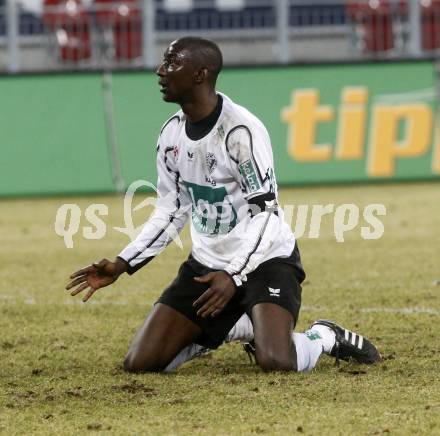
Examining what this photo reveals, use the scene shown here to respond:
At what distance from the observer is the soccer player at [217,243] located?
18.9 ft

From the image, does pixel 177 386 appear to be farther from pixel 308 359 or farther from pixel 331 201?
pixel 331 201

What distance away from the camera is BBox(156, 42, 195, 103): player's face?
230 inches

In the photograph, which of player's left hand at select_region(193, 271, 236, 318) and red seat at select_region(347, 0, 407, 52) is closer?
player's left hand at select_region(193, 271, 236, 318)

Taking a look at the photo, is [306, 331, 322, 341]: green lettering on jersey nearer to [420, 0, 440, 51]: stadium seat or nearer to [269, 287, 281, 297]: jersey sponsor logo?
[269, 287, 281, 297]: jersey sponsor logo

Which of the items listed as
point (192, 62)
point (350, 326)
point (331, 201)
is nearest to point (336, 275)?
point (350, 326)

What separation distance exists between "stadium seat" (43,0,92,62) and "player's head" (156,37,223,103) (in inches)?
539

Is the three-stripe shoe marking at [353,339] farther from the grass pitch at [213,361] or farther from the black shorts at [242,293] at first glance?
the black shorts at [242,293]

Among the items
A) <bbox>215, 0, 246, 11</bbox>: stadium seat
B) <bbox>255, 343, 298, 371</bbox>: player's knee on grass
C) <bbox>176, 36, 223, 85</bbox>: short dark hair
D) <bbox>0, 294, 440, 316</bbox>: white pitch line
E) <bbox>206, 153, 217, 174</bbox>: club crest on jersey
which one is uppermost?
<bbox>215, 0, 246, 11</bbox>: stadium seat

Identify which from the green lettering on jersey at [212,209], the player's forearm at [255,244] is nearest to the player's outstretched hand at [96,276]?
the green lettering on jersey at [212,209]

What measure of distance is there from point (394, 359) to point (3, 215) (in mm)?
9155

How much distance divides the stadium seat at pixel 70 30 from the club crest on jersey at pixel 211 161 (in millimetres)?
13656

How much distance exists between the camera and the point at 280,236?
6086 millimetres

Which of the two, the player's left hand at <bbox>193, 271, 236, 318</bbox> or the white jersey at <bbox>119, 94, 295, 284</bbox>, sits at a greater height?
the white jersey at <bbox>119, 94, 295, 284</bbox>

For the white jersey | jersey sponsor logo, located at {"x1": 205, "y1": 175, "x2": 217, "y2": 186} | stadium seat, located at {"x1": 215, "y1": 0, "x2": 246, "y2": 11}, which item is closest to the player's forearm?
the white jersey
